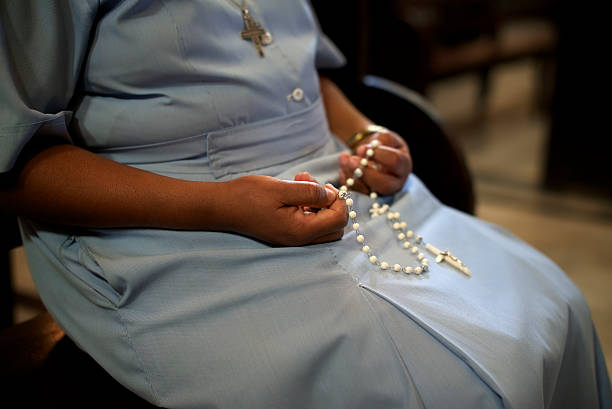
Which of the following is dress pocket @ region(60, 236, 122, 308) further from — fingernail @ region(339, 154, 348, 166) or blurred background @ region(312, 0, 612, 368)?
blurred background @ region(312, 0, 612, 368)

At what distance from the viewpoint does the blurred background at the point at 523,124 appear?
1383 millimetres

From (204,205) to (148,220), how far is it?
7 cm

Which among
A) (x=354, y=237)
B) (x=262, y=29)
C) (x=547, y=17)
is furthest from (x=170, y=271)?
(x=547, y=17)

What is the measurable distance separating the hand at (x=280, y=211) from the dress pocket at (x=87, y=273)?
0.15 meters

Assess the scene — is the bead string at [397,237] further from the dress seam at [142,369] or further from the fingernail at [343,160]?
the dress seam at [142,369]

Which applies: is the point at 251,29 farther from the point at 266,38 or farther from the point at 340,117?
the point at 340,117

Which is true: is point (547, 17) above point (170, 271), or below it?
below

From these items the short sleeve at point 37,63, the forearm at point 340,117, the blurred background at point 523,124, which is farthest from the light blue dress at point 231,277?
the blurred background at point 523,124

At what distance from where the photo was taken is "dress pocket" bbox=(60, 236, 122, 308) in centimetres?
55

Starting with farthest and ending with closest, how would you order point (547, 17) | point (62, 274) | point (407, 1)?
point (547, 17)
point (407, 1)
point (62, 274)

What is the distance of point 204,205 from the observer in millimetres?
542

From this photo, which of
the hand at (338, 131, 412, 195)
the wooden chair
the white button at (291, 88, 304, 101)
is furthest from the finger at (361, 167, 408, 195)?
the wooden chair

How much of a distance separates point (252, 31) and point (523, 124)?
2.95 meters

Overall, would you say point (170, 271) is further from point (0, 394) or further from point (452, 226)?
point (452, 226)
